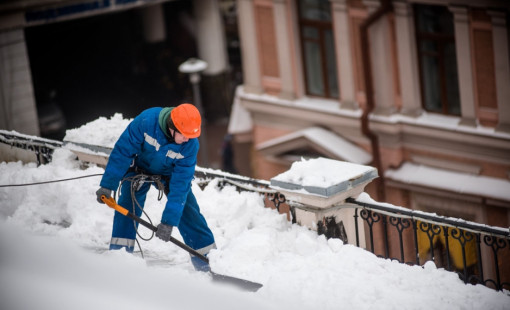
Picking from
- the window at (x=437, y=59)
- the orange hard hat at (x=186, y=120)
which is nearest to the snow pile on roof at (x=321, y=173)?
the orange hard hat at (x=186, y=120)

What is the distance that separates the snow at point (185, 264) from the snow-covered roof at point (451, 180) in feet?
21.5

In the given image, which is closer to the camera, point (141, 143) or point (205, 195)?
point (141, 143)

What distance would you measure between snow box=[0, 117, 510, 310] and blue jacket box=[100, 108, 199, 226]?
0.63 meters

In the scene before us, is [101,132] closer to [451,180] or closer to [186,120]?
[186,120]

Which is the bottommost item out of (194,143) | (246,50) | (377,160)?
(377,160)

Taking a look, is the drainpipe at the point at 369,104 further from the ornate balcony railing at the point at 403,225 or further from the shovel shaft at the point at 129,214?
the shovel shaft at the point at 129,214

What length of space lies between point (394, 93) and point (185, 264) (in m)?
8.54

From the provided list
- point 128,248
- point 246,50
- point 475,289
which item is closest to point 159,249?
point 128,248

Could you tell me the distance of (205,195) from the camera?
9125 millimetres

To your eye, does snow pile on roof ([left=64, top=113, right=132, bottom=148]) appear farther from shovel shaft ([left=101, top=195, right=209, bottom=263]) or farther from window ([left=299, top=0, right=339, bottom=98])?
window ([left=299, top=0, right=339, bottom=98])

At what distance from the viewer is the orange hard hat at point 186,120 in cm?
699

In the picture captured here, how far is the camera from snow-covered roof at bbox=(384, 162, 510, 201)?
46.5 feet

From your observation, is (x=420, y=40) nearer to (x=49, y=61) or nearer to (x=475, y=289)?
(x=475, y=289)

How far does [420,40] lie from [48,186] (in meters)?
8.12
